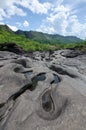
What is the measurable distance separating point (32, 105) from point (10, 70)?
4.16 m

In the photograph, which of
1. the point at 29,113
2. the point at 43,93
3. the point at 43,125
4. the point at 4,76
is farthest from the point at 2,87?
the point at 43,125

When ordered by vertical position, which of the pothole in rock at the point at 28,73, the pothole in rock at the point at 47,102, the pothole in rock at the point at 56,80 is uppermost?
the pothole in rock at the point at 47,102

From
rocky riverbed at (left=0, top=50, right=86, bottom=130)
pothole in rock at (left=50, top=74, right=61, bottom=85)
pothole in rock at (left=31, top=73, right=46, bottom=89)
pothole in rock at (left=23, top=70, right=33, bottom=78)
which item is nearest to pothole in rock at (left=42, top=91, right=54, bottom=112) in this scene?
rocky riverbed at (left=0, top=50, right=86, bottom=130)

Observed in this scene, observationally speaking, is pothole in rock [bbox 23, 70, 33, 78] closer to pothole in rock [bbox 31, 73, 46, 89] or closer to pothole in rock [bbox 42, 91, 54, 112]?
pothole in rock [bbox 31, 73, 46, 89]

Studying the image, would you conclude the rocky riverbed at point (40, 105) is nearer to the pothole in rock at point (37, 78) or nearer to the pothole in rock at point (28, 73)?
the pothole in rock at point (37, 78)

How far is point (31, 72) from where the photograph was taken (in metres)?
11.6

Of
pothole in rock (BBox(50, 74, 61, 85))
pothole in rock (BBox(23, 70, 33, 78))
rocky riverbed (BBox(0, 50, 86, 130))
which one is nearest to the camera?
rocky riverbed (BBox(0, 50, 86, 130))

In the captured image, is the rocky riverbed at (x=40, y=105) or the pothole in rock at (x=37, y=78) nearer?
the rocky riverbed at (x=40, y=105)

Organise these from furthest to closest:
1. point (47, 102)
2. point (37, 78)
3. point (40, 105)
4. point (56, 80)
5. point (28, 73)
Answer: point (28, 73)
point (37, 78)
point (56, 80)
point (47, 102)
point (40, 105)

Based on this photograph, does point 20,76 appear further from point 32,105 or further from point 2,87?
point 32,105

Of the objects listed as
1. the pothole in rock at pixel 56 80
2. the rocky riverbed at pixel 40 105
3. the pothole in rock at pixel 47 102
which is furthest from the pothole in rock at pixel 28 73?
the pothole in rock at pixel 47 102

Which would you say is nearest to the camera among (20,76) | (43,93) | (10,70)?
(43,93)

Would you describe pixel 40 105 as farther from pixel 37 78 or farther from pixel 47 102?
pixel 37 78

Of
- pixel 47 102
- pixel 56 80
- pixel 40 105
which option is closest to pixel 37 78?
pixel 56 80
